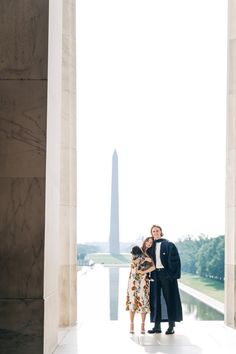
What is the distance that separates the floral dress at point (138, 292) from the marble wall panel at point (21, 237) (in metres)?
4.24

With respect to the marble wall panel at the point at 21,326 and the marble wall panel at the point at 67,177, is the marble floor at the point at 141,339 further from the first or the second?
the marble wall panel at the point at 67,177

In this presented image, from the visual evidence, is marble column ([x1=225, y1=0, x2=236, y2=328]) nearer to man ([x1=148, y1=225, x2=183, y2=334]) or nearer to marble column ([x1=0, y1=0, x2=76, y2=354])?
man ([x1=148, y1=225, x2=183, y2=334])

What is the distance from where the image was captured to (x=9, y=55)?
964 centimetres

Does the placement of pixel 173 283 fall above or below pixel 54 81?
below

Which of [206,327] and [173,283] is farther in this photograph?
Result: [206,327]

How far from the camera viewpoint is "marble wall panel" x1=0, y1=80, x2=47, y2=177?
9.41 m

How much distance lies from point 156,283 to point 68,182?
364 cm

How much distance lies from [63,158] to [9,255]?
18.3 ft

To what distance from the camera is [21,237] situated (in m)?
9.33

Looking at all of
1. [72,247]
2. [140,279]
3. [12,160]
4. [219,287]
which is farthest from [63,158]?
[219,287]

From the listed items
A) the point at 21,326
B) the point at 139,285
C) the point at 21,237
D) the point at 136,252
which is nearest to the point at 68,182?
the point at 136,252

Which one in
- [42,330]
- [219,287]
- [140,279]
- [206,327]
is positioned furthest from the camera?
[219,287]

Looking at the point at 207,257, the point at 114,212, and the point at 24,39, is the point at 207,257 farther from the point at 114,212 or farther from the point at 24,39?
the point at 24,39

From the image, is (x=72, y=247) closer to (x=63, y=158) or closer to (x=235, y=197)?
(x=63, y=158)
